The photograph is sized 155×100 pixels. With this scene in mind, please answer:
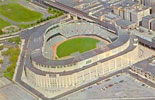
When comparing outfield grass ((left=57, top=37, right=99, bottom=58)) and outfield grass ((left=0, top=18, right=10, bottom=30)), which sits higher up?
outfield grass ((left=57, top=37, right=99, bottom=58))

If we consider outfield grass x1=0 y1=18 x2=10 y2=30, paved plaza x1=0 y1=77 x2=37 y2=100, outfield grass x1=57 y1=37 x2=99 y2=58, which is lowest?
paved plaza x1=0 y1=77 x2=37 y2=100

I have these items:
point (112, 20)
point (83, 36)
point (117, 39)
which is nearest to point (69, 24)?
point (83, 36)

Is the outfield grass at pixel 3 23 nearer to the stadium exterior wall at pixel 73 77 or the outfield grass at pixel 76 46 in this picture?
the outfield grass at pixel 76 46

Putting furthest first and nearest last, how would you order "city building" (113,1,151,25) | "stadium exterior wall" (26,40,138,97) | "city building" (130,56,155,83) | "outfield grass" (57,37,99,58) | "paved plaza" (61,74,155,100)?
"city building" (113,1,151,25) < "outfield grass" (57,37,99,58) < "city building" (130,56,155,83) < "stadium exterior wall" (26,40,138,97) < "paved plaza" (61,74,155,100)

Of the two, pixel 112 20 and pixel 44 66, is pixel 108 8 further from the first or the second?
pixel 44 66

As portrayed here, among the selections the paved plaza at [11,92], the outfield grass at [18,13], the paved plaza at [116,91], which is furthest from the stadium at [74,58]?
the outfield grass at [18,13]

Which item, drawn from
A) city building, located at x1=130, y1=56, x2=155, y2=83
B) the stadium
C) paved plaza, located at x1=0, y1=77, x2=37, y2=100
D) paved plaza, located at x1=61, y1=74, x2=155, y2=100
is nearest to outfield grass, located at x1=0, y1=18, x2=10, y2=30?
the stadium

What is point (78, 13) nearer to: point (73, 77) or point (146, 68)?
point (73, 77)

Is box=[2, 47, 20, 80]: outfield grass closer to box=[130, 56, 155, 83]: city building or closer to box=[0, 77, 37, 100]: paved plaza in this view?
box=[0, 77, 37, 100]: paved plaza
